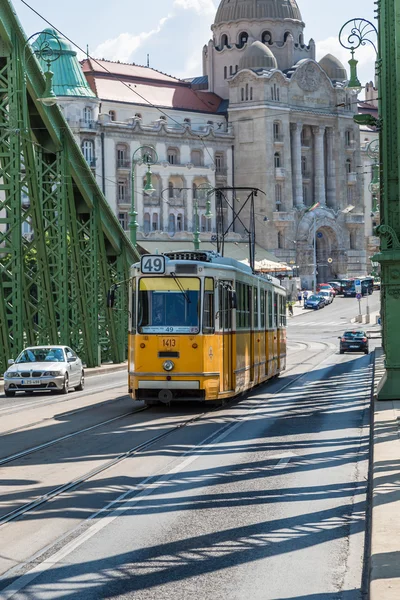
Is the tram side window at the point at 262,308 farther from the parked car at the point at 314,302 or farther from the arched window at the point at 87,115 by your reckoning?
the arched window at the point at 87,115

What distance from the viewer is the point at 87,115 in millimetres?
115250

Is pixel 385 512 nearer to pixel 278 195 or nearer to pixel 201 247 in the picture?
pixel 201 247

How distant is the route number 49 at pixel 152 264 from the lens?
910 inches

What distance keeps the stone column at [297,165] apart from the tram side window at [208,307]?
113 metres

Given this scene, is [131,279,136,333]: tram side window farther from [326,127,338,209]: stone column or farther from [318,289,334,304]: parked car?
[326,127,338,209]: stone column

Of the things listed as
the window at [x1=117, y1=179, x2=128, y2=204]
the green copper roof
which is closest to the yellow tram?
the green copper roof

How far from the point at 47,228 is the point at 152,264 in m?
15.6

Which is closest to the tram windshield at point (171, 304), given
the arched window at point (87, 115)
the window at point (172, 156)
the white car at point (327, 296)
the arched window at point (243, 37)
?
the white car at point (327, 296)

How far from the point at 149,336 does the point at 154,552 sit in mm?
13768

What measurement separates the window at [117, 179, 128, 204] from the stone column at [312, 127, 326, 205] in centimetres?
2783

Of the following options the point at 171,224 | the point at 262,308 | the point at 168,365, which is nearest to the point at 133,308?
the point at 168,365

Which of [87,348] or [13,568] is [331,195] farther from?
[13,568]

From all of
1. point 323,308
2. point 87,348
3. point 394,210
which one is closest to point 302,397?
point 394,210

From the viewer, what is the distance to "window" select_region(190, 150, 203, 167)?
128 meters
